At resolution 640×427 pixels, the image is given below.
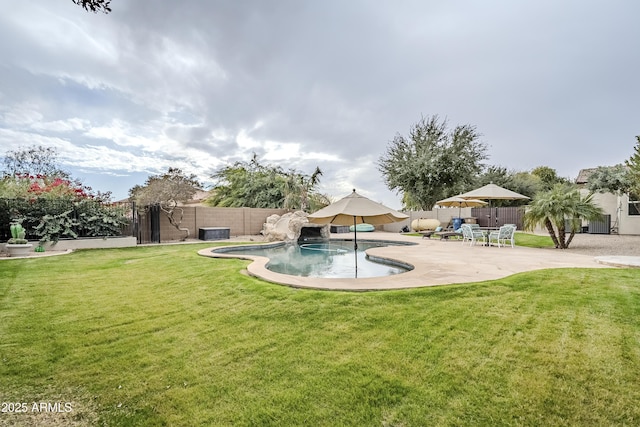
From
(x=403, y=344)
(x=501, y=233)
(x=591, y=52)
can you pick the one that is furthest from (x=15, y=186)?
(x=591, y=52)

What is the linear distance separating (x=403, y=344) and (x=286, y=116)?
15.2 m

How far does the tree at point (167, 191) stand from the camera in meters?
15.7

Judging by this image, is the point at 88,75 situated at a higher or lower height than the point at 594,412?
higher

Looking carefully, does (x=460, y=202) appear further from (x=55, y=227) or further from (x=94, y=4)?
(x=55, y=227)

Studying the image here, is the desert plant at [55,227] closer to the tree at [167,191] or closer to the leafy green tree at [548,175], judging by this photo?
the tree at [167,191]

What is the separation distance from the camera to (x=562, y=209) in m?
11.3

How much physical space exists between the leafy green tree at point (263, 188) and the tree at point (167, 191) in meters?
8.13

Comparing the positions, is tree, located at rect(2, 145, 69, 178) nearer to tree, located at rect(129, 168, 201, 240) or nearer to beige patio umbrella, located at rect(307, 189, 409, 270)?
tree, located at rect(129, 168, 201, 240)

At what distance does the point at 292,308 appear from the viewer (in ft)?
15.5

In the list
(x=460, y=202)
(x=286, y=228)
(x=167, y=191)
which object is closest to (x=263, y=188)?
(x=286, y=228)

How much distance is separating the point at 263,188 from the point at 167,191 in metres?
10.6

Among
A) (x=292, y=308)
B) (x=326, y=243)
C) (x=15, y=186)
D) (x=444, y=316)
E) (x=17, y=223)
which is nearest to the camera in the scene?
(x=444, y=316)

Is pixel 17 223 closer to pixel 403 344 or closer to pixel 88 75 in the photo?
pixel 88 75

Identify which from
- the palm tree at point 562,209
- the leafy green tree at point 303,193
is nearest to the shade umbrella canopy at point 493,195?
the palm tree at point 562,209
